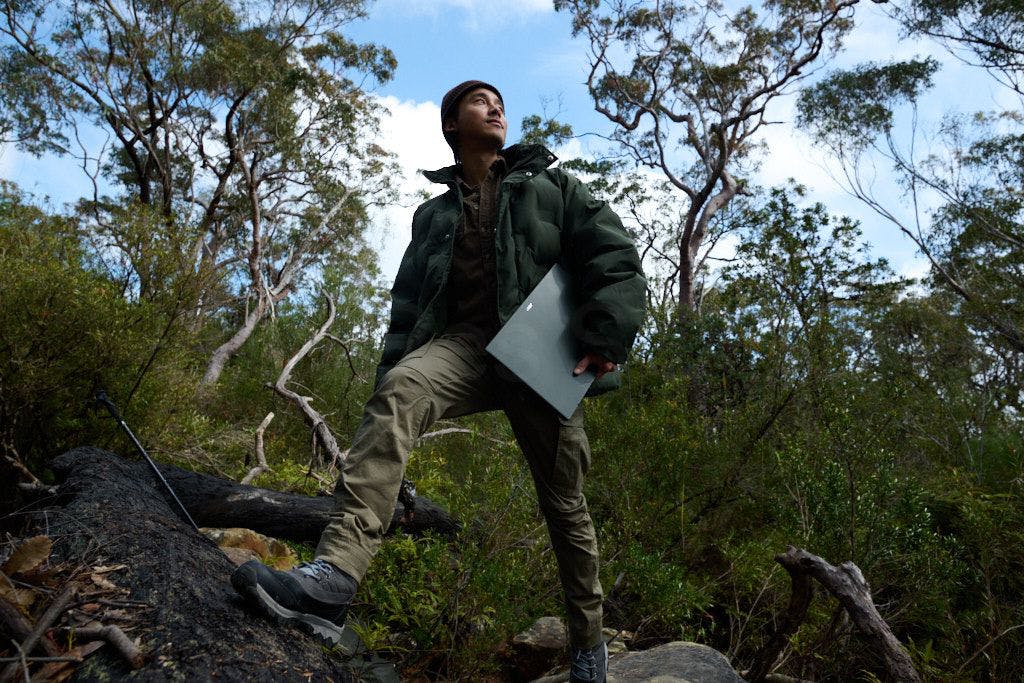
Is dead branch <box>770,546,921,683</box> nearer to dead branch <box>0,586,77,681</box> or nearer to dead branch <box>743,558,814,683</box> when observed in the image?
dead branch <box>743,558,814,683</box>

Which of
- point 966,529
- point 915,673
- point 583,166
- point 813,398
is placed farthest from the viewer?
point 583,166

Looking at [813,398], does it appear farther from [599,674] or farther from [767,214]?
[767,214]

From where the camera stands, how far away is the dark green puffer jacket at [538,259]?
95.9 inches

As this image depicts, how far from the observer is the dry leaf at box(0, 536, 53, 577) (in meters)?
1.78

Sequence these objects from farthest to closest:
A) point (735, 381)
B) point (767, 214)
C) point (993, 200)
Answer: point (993, 200) → point (767, 214) → point (735, 381)

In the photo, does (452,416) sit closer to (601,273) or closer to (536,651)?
(601,273)

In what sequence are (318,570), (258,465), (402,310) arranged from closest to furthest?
(318,570), (402,310), (258,465)

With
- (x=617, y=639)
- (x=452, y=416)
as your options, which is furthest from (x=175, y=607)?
(x=617, y=639)

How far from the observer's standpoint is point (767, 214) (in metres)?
15.1

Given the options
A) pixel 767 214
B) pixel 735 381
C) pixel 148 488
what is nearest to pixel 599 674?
pixel 148 488

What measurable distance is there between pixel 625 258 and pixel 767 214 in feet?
44.6

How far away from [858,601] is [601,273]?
2.01m

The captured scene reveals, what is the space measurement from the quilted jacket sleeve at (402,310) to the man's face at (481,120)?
1.58ft

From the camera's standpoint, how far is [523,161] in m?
2.67
